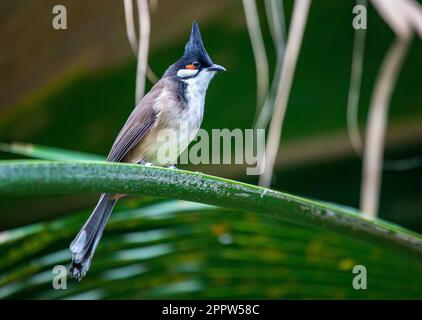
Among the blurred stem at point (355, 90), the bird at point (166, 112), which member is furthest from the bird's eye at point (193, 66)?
the blurred stem at point (355, 90)

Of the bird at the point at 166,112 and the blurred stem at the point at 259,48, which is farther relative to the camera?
the bird at the point at 166,112

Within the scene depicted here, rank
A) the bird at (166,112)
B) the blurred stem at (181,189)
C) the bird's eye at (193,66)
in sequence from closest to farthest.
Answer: the blurred stem at (181,189), the bird at (166,112), the bird's eye at (193,66)

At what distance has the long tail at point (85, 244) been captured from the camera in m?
1.26

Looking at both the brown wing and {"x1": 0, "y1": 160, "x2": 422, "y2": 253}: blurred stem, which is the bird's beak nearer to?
the brown wing

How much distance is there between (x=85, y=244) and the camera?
4.25ft

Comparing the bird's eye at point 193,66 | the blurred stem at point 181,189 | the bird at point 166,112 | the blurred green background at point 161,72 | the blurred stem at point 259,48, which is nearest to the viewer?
the blurred stem at point 181,189

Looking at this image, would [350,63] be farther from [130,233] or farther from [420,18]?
[130,233]

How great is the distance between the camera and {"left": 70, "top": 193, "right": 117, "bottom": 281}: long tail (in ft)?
4.14

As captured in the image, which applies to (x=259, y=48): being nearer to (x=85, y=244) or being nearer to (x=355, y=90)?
(x=355, y=90)

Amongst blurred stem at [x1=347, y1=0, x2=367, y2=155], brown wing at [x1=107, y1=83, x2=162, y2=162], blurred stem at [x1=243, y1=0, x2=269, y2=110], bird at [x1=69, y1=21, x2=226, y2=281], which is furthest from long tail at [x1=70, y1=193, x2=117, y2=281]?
blurred stem at [x1=347, y1=0, x2=367, y2=155]

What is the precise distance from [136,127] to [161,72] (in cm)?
20

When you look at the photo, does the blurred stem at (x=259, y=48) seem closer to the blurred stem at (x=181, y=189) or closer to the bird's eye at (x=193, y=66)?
the bird's eye at (x=193, y=66)

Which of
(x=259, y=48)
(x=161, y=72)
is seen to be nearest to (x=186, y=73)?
(x=161, y=72)
